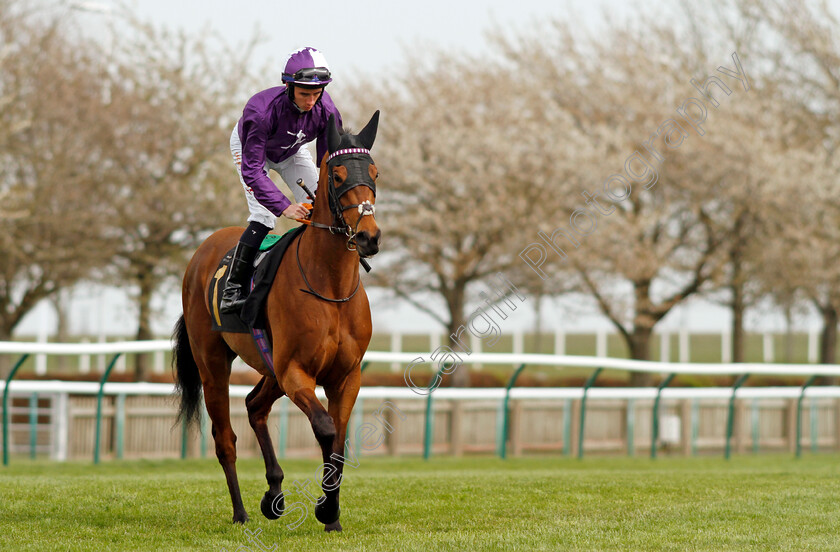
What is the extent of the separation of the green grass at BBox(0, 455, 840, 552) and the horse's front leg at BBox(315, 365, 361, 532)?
110 mm

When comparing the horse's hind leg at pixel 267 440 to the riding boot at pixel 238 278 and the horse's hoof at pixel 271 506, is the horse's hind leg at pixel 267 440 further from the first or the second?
the riding boot at pixel 238 278

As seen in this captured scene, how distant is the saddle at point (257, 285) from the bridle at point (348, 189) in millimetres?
327

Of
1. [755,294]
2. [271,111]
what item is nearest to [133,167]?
[755,294]

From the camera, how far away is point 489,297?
22750mm

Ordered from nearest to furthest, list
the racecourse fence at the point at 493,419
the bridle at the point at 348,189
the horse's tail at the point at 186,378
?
the bridle at the point at 348,189 < the horse's tail at the point at 186,378 < the racecourse fence at the point at 493,419

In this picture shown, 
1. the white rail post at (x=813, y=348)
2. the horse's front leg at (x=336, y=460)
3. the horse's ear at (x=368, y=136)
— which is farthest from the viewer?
the white rail post at (x=813, y=348)

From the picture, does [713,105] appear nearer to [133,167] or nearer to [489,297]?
[489,297]

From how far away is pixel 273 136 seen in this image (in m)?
5.74

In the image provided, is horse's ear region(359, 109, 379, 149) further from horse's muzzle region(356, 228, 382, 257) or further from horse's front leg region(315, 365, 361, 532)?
horse's front leg region(315, 365, 361, 532)

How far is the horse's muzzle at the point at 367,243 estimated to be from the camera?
4.78 meters

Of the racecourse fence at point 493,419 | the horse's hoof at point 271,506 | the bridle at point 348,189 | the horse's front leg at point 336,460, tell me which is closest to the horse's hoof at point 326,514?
the horse's front leg at point 336,460

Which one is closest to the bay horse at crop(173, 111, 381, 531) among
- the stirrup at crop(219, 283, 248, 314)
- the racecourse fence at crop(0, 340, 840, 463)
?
the stirrup at crop(219, 283, 248, 314)

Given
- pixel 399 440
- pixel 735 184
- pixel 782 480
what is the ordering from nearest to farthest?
1. pixel 782 480
2. pixel 399 440
3. pixel 735 184

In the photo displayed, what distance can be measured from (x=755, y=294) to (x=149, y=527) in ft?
67.3
